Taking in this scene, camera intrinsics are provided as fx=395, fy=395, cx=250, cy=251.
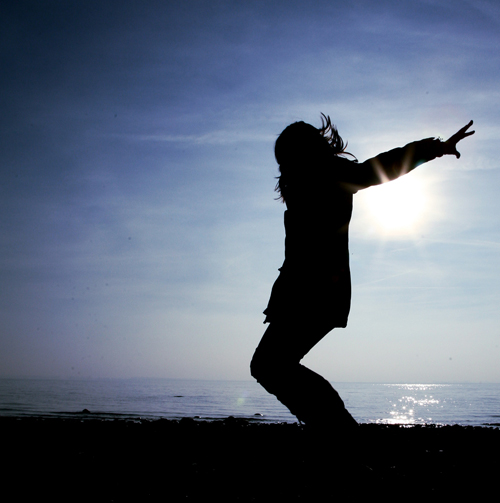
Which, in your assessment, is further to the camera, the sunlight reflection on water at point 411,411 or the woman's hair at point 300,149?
the sunlight reflection on water at point 411,411

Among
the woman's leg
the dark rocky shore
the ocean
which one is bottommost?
the ocean

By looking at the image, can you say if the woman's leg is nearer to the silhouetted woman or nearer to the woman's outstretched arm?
the silhouetted woman

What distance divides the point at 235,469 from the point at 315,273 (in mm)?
2990

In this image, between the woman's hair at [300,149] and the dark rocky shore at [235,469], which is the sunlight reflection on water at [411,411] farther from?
the woman's hair at [300,149]

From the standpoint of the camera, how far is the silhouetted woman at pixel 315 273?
9.11 ft

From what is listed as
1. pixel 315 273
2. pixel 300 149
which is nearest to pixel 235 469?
pixel 315 273

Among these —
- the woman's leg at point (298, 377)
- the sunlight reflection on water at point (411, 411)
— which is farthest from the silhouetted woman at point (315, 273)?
the sunlight reflection on water at point (411, 411)

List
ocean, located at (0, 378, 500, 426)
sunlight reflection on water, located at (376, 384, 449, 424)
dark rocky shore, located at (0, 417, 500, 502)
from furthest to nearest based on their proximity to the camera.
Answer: sunlight reflection on water, located at (376, 384, 449, 424) < ocean, located at (0, 378, 500, 426) < dark rocky shore, located at (0, 417, 500, 502)

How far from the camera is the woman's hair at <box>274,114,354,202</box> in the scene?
3098 mm

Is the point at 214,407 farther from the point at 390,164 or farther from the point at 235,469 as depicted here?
the point at 390,164

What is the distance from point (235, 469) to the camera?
459 centimetres

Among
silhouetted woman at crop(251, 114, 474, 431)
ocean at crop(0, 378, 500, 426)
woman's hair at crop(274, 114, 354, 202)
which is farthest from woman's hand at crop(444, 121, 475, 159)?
ocean at crop(0, 378, 500, 426)

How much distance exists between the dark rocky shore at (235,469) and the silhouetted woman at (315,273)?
40 centimetres

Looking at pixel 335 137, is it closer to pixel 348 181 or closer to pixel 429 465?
pixel 348 181
